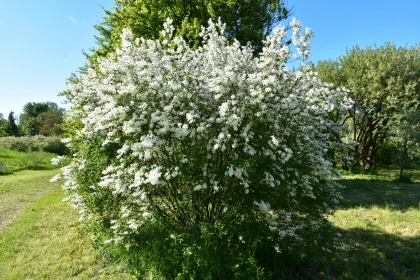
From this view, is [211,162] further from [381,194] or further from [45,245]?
[381,194]

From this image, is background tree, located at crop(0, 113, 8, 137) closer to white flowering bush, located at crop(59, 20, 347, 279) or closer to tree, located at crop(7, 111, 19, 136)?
tree, located at crop(7, 111, 19, 136)

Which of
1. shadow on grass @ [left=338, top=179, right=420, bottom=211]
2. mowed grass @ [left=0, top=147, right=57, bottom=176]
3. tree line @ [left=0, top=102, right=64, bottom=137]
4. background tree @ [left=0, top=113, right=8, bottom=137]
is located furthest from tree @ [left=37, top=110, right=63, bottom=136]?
shadow on grass @ [left=338, top=179, right=420, bottom=211]

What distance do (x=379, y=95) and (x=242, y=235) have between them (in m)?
16.8

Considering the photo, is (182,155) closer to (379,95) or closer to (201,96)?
(201,96)

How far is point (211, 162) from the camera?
16.3ft

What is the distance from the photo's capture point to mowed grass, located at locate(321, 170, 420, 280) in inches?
226

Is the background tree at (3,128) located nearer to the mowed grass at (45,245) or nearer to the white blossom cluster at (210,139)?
the mowed grass at (45,245)

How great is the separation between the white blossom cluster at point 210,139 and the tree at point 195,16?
7410mm

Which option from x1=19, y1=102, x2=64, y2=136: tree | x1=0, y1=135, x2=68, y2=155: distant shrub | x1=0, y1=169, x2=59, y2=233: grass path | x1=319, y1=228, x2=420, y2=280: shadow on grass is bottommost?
x1=319, y1=228, x2=420, y2=280: shadow on grass

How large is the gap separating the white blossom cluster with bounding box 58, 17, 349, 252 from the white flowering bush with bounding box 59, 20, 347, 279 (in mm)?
22

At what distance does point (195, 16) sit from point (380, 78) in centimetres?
1229

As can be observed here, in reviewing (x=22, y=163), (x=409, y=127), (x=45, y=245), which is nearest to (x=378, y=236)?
(x=45, y=245)

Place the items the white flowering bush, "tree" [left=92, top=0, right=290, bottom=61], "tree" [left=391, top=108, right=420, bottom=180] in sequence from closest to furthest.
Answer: the white flowering bush
"tree" [left=92, top=0, right=290, bottom=61]
"tree" [left=391, top=108, right=420, bottom=180]

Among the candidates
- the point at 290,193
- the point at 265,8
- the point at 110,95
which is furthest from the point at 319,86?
the point at 265,8
